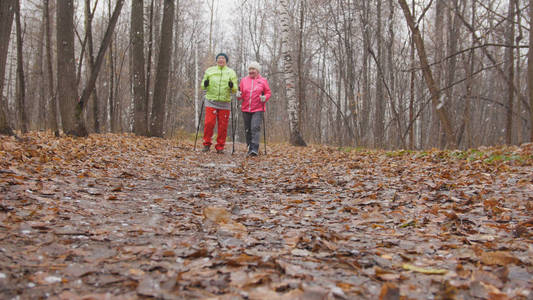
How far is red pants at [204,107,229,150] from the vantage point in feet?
30.5

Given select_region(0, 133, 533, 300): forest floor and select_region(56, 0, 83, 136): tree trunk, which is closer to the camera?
select_region(0, 133, 533, 300): forest floor

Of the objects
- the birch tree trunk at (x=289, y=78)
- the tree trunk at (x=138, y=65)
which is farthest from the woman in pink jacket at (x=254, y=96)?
the tree trunk at (x=138, y=65)

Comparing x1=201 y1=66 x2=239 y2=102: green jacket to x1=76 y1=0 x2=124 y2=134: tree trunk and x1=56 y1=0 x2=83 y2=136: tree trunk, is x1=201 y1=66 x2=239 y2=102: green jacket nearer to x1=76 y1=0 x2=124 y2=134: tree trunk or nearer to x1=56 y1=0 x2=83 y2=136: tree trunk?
x1=76 y1=0 x2=124 y2=134: tree trunk

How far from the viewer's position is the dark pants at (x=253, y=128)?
9.21 m

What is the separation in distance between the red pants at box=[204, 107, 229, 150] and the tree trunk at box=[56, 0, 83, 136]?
3.05 meters

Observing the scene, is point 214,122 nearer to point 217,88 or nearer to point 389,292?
point 217,88

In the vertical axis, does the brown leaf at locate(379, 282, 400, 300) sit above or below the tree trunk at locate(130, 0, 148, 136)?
below

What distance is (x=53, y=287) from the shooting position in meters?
1.60

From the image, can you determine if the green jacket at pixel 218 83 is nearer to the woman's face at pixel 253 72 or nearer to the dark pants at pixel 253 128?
the woman's face at pixel 253 72

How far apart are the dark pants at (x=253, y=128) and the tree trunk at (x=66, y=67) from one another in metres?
4.15

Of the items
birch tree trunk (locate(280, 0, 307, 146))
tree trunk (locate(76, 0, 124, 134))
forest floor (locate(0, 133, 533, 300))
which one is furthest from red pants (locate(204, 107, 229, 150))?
birch tree trunk (locate(280, 0, 307, 146))

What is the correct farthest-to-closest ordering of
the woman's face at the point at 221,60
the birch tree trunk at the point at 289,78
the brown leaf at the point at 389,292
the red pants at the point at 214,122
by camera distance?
the birch tree trunk at the point at 289,78, the red pants at the point at 214,122, the woman's face at the point at 221,60, the brown leaf at the point at 389,292

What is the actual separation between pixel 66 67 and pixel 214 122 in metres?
3.61

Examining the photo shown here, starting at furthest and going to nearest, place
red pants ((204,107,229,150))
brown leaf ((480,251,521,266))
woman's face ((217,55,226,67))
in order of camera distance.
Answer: red pants ((204,107,229,150)), woman's face ((217,55,226,67)), brown leaf ((480,251,521,266))
